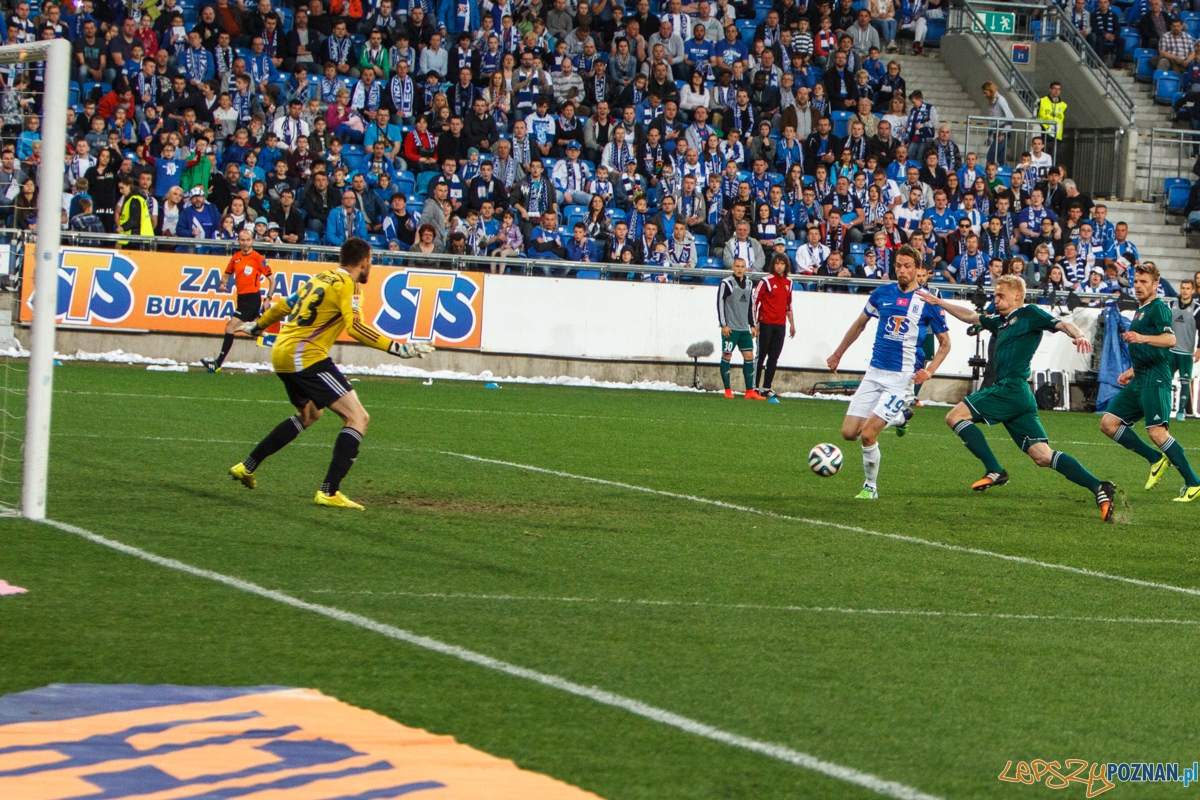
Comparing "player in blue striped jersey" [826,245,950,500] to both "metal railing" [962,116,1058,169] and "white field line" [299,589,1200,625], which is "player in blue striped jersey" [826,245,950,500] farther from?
"metal railing" [962,116,1058,169]

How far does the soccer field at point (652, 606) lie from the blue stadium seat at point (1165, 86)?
21.0m

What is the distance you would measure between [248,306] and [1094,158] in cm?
1872

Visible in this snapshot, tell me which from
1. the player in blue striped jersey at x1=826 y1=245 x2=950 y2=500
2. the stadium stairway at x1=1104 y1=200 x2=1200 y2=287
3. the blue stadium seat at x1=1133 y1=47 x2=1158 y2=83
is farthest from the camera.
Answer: the blue stadium seat at x1=1133 y1=47 x2=1158 y2=83

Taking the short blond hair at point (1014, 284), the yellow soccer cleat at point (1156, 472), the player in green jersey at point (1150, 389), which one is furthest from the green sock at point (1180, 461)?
the short blond hair at point (1014, 284)

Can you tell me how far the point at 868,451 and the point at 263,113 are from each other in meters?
15.2

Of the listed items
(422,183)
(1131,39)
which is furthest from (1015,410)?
(1131,39)

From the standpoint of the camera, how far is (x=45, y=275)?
29.3 ft

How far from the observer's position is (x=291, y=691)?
212 inches

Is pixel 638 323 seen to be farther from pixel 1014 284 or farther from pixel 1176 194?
pixel 1176 194

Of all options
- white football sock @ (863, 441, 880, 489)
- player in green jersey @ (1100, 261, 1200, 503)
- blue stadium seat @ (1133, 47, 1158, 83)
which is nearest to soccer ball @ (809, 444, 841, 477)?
white football sock @ (863, 441, 880, 489)

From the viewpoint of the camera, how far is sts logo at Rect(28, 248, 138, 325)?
2245cm

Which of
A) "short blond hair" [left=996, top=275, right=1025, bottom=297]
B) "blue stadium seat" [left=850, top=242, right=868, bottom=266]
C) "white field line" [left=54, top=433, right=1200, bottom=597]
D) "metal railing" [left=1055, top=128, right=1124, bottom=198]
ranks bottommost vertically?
"white field line" [left=54, top=433, right=1200, bottom=597]

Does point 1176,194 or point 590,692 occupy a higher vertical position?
point 1176,194

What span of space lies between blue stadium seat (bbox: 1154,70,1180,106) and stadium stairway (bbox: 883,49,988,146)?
4.15 m
